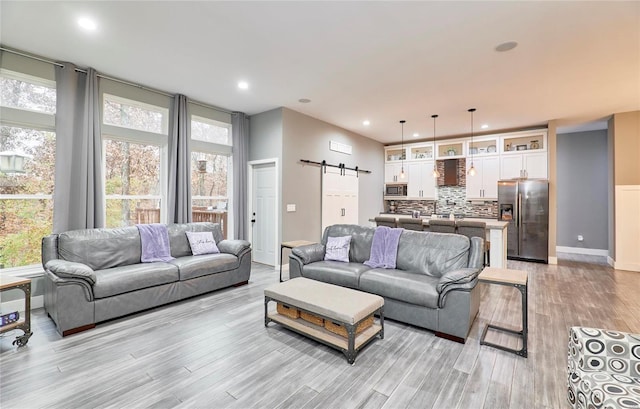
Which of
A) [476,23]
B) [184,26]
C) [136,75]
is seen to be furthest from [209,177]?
[476,23]

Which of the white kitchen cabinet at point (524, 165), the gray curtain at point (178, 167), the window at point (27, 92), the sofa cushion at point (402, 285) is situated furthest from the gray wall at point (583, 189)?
the window at point (27, 92)

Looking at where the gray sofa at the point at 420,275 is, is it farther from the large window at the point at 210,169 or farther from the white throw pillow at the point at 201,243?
the large window at the point at 210,169

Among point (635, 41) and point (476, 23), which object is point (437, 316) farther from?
point (635, 41)

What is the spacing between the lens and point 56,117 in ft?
11.8

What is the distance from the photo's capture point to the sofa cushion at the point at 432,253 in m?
3.22

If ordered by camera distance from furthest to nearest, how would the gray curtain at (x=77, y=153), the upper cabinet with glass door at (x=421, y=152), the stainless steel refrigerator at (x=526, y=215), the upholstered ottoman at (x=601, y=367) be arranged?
1. the upper cabinet with glass door at (x=421, y=152)
2. the stainless steel refrigerator at (x=526, y=215)
3. the gray curtain at (x=77, y=153)
4. the upholstered ottoman at (x=601, y=367)

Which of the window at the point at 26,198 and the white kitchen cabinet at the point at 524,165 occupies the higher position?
the white kitchen cabinet at the point at 524,165

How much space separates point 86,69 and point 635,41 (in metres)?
6.46

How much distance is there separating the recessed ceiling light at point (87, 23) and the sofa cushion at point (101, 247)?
7.43 feet

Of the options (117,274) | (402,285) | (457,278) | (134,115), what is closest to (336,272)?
(402,285)

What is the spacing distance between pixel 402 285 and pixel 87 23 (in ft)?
13.5

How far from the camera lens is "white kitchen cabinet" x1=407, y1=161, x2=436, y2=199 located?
7696 millimetres

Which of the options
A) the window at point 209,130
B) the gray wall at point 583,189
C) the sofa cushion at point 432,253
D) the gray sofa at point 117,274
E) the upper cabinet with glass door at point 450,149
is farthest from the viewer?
the upper cabinet with glass door at point 450,149

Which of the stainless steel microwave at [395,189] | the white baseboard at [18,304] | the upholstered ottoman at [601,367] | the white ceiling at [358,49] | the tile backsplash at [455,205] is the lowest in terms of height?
the white baseboard at [18,304]
